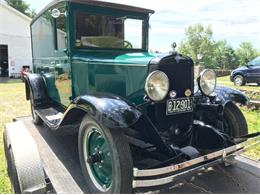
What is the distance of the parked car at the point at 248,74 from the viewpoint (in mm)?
13323

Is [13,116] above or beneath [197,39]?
beneath

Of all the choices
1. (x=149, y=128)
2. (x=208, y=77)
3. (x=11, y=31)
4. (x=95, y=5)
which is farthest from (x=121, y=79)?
(x=11, y=31)

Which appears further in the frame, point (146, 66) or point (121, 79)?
point (121, 79)

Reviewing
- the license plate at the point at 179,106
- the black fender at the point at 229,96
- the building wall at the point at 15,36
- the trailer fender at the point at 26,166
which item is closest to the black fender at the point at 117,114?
the license plate at the point at 179,106

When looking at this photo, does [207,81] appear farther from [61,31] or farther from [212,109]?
[61,31]

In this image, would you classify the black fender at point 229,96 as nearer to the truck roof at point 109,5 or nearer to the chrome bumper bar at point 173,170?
the chrome bumper bar at point 173,170

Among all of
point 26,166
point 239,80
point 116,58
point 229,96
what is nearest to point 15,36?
point 239,80

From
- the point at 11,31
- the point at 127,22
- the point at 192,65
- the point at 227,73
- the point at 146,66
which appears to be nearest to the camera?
the point at 146,66

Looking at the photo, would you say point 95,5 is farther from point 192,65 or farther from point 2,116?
point 2,116

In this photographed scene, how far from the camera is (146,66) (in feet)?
9.39

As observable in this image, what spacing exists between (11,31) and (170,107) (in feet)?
67.7

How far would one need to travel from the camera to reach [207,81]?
10.7 feet

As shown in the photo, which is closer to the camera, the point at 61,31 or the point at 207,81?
the point at 207,81

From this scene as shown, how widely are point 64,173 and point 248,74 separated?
40.5 ft
